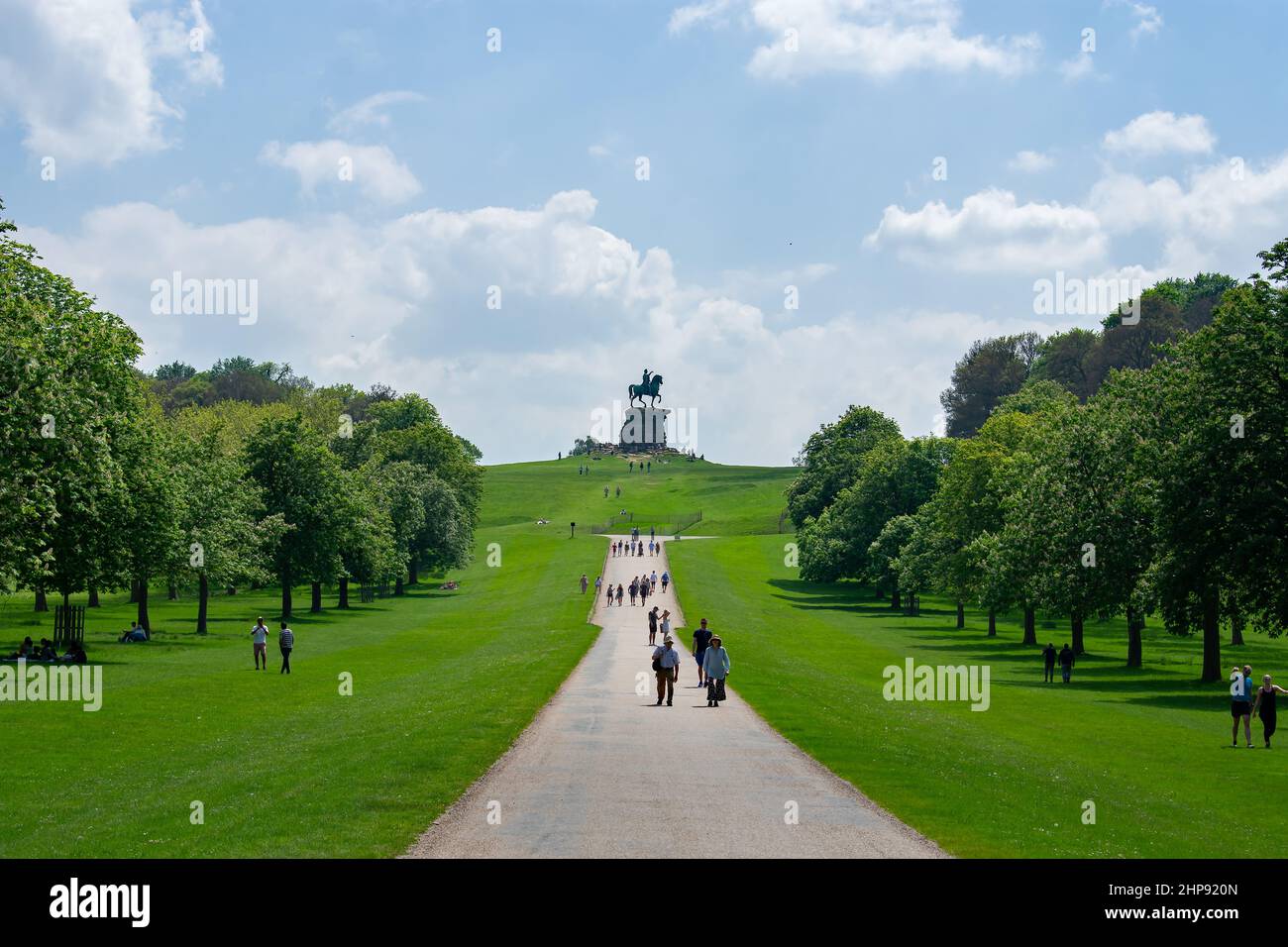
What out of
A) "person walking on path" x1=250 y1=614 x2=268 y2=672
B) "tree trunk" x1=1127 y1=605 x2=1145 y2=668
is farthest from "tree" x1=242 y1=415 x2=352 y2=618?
"tree trunk" x1=1127 y1=605 x2=1145 y2=668

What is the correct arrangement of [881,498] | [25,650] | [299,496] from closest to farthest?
1. [25,650]
2. [299,496]
3. [881,498]

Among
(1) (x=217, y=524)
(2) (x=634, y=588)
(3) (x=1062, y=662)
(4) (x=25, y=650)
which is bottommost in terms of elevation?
(3) (x=1062, y=662)

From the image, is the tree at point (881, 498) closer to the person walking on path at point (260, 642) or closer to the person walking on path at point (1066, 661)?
the person walking on path at point (1066, 661)

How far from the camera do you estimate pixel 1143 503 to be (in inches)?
2112

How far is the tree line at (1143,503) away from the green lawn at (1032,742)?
12.6ft

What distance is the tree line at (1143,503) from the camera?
47062mm

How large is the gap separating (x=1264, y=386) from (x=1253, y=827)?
2883 cm

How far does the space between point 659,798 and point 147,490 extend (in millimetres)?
41663

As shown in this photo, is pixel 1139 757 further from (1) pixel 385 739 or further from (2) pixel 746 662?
(2) pixel 746 662

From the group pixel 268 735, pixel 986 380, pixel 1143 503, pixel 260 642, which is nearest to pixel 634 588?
pixel 260 642

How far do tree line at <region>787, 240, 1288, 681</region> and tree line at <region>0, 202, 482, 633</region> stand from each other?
40.8 meters

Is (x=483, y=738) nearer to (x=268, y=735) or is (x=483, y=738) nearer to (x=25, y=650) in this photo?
(x=268, y=735)

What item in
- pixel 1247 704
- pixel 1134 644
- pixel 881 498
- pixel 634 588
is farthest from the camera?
pixel 881 498

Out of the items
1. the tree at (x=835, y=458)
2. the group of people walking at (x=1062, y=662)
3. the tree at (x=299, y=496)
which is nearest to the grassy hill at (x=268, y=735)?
the tree at (x=299, y=496)
